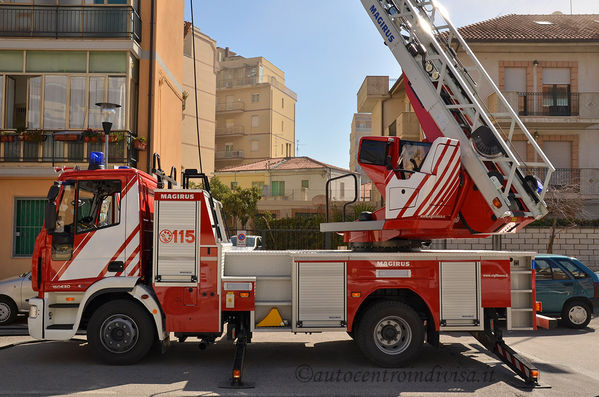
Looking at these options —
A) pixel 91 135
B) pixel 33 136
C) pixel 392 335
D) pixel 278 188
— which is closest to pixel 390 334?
pixel 392 335

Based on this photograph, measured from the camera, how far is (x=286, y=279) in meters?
7.94

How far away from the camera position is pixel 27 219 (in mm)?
16422

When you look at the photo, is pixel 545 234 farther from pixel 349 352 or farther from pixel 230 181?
pixel 230 181

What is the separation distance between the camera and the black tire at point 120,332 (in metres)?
7.76

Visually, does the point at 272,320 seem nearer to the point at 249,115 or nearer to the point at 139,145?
the point at 139,145

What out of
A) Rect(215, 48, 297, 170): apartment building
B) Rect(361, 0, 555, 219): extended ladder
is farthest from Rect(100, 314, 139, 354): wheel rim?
Rect(215, 48, 297, 170): apartment building

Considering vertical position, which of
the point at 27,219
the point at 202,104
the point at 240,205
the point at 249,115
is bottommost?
the point at 27,219

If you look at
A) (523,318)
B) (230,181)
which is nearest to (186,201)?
(523,318)

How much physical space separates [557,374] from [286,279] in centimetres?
425

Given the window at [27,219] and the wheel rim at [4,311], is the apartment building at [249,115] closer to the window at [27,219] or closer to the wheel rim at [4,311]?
the window at [27,219]

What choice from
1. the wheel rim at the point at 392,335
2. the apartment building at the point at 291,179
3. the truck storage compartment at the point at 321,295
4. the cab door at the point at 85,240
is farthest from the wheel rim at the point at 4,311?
the apartment building at the point at 291,179

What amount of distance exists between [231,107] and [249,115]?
2474 mm

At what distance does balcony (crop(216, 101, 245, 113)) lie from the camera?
61.6 m

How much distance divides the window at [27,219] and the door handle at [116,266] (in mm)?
9919
